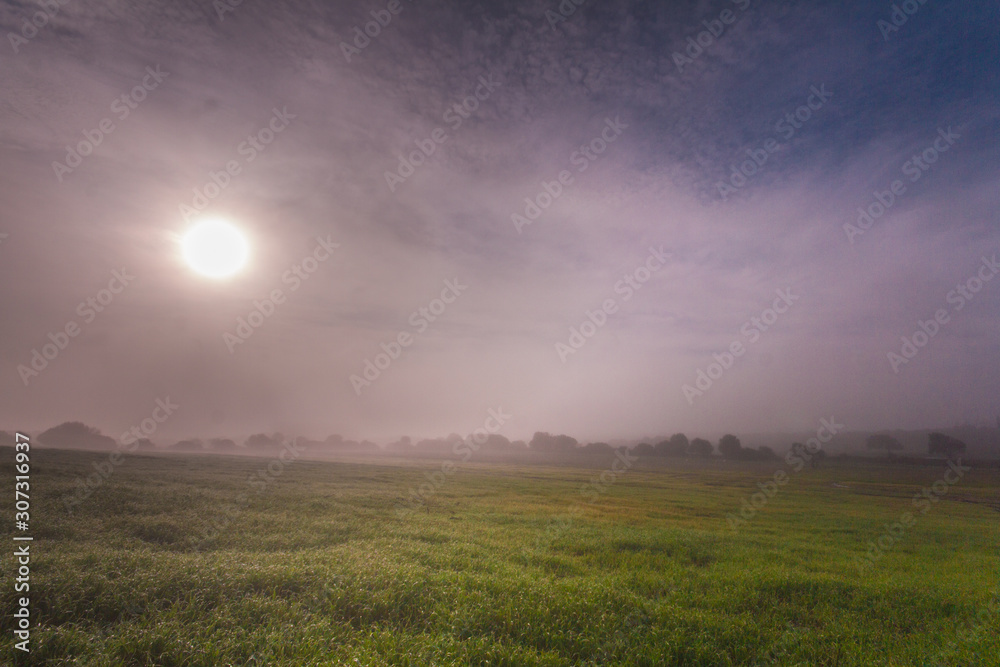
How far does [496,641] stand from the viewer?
909 centimetres

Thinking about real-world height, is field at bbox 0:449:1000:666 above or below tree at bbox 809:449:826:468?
above

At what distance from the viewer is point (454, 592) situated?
11328 millimetres

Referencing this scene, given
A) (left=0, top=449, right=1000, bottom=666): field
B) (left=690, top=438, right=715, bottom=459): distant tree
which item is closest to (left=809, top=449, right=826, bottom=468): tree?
(left=690, top=438, right=715, bottom=459): distant tree

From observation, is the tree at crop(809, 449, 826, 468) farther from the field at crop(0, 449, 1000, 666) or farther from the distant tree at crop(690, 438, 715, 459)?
the field at crop(0, 449, 1000, 666)

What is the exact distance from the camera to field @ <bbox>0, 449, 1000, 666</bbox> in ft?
27.7

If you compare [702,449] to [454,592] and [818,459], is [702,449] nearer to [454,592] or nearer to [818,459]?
[818,459]

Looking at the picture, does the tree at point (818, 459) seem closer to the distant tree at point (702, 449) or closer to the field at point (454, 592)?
the distant tree at point (702, 449)

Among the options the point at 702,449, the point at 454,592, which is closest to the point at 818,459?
the point at 702,449

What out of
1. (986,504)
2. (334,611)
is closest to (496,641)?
(334,611)

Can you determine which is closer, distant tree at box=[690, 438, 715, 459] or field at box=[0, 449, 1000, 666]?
field at box=[0, 449, 1000, 666]

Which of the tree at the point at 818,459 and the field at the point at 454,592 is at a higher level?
the field at the point at 454,592

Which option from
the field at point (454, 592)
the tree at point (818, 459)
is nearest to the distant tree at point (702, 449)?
the tree at point (818, 459)

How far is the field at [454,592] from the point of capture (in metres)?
8.44

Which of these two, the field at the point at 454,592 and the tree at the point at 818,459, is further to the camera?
the tree at the point at 818,459
